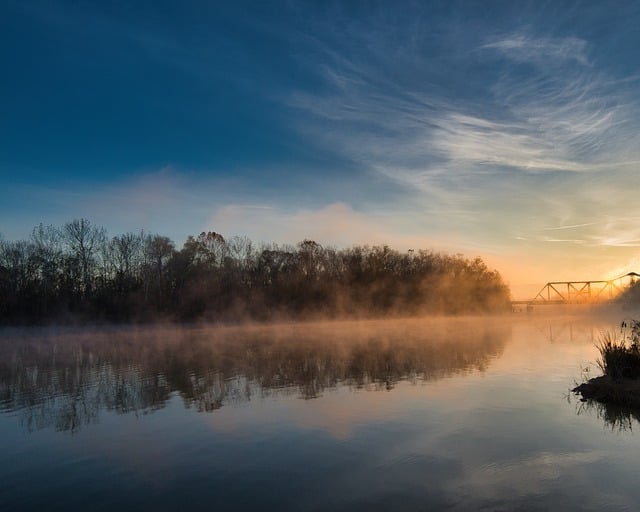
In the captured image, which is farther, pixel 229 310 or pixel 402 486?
pixel 229 310

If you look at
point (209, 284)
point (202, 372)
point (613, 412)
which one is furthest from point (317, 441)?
point (209, 284)

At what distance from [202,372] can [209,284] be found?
55.7 meters

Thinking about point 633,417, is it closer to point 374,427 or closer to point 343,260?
point 374,427

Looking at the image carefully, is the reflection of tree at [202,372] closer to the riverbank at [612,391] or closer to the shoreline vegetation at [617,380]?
the riverbank at [612,391]

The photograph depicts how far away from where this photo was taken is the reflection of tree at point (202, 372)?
18.6 metres

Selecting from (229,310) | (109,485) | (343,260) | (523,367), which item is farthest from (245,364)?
(343,260)

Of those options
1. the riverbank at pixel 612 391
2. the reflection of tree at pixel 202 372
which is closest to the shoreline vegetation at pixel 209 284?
the reflection of tree at pixel 202 372

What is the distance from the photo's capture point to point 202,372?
25219mm

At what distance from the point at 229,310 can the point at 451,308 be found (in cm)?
4816

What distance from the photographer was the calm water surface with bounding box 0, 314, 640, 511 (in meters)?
9.15

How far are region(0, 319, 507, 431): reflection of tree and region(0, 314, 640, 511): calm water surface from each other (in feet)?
0.52

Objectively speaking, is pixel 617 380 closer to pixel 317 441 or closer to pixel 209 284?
pixel 317 441

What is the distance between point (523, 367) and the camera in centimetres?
2488

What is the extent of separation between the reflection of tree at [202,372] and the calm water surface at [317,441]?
0.52 feet
